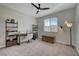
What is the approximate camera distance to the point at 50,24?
2.31 metres

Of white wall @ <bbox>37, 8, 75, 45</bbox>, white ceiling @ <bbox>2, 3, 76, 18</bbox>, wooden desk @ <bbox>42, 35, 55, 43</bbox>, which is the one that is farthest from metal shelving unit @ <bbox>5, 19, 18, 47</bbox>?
wooden desk @ <bbox>42, 35, 55, 43</bbox>

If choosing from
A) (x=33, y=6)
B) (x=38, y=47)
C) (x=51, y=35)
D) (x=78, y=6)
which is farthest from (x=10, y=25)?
(x=78, y=6)

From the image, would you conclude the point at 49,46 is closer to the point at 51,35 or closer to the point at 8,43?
the point at 51,35

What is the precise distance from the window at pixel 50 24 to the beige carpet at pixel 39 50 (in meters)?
0.40

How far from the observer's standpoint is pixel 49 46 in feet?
7.82

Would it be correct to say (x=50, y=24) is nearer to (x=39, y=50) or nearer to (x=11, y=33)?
(x=39, y=50)

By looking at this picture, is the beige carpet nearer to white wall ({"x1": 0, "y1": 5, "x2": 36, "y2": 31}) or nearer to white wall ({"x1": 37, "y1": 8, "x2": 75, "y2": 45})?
white wall ({"x1": 37, "y1": 8, "x2": 75, "y2": 45})

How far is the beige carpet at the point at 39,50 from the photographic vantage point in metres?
2.12

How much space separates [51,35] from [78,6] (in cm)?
98

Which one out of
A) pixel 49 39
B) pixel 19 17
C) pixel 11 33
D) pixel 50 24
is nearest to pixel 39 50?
pixel 49 39

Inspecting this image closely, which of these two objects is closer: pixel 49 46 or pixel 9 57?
pixel 9 57

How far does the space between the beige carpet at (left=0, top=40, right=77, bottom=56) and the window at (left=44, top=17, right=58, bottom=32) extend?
0.40m

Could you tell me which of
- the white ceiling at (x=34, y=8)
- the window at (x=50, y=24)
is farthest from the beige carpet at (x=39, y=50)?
the white ceiling at (x=34, y=8)

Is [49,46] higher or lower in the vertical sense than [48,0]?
lower
